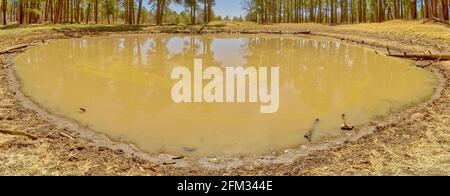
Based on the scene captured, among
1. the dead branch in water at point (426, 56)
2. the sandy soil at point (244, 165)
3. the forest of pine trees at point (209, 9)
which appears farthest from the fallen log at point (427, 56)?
the forest of pine trees at point (209, 9)

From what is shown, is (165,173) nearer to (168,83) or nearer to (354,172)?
(354,172)

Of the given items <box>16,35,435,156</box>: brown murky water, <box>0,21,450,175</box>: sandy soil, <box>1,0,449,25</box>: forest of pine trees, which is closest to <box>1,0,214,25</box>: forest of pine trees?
<box>1,0,449,25</box>: forest of pine trees

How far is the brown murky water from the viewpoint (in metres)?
8.02

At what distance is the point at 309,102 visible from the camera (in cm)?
1077

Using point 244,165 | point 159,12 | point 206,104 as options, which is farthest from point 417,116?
point 159,12

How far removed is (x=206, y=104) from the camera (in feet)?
33.6

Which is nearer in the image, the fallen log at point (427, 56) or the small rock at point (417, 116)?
the small rock at point (417, 116)

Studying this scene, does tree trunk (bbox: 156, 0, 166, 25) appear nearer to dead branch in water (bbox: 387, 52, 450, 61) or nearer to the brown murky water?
the brown murky water

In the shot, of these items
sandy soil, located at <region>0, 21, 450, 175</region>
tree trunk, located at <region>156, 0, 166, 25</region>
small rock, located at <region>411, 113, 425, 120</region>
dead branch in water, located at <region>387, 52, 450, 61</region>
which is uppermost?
tree trunk, located at <region>156, 0, 166, 25</region>

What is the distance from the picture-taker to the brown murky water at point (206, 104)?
802 cm

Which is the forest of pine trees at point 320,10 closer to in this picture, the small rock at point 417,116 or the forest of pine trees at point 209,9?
the forest of pine trees at point 209,9

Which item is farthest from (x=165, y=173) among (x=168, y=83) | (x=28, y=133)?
(x=168, y=83)
